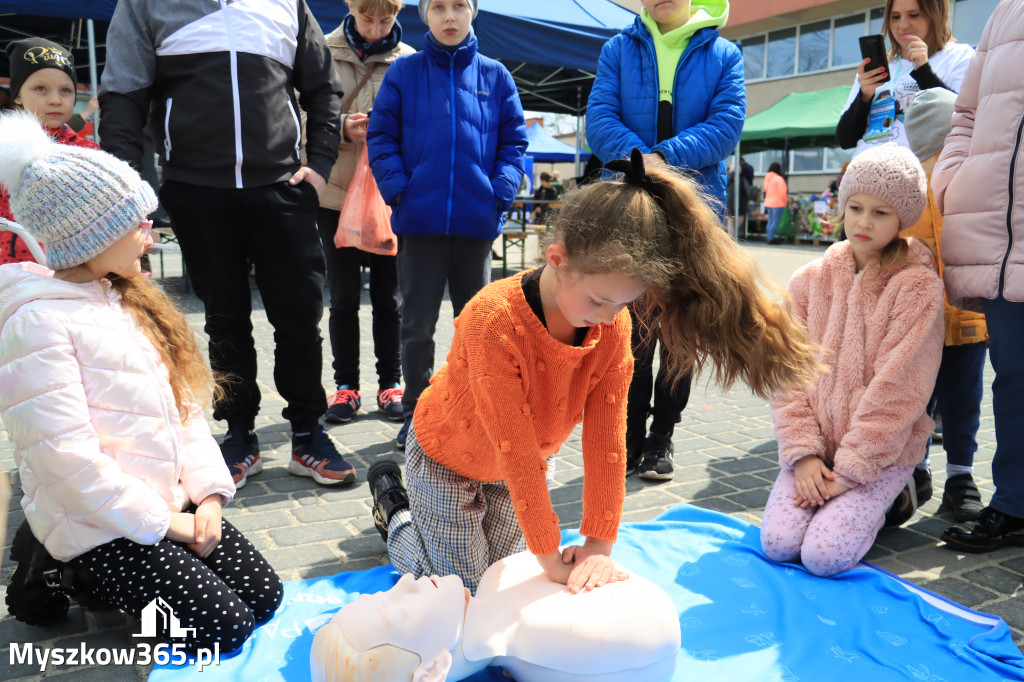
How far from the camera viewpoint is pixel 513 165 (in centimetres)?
387

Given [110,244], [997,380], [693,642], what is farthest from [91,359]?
[997,380]

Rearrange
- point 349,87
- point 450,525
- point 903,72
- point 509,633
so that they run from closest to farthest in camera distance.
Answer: point 509,633, point 450,525, point 903,72, point 349,87

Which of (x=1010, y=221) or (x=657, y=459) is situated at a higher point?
(x=1010, y=221)

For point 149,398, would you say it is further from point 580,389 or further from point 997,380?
point 997,380

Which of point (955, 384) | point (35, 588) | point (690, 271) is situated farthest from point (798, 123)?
point (35, 588)

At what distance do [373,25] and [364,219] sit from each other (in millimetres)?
1008

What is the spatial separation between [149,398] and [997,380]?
278 cm

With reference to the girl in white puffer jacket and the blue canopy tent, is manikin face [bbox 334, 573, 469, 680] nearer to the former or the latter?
the girl in white puffer jacket

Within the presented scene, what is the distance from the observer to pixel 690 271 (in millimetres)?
1978

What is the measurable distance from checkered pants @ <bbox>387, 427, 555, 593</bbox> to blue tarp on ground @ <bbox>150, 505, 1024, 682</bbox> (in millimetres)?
213

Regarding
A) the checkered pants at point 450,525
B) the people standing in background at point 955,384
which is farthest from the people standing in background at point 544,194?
the checkered pants at point 450,525

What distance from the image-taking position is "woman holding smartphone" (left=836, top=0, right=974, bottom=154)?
364 centimetres

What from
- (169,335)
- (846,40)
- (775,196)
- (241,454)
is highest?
(846,40)

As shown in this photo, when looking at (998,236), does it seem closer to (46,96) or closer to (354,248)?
(354,248)
